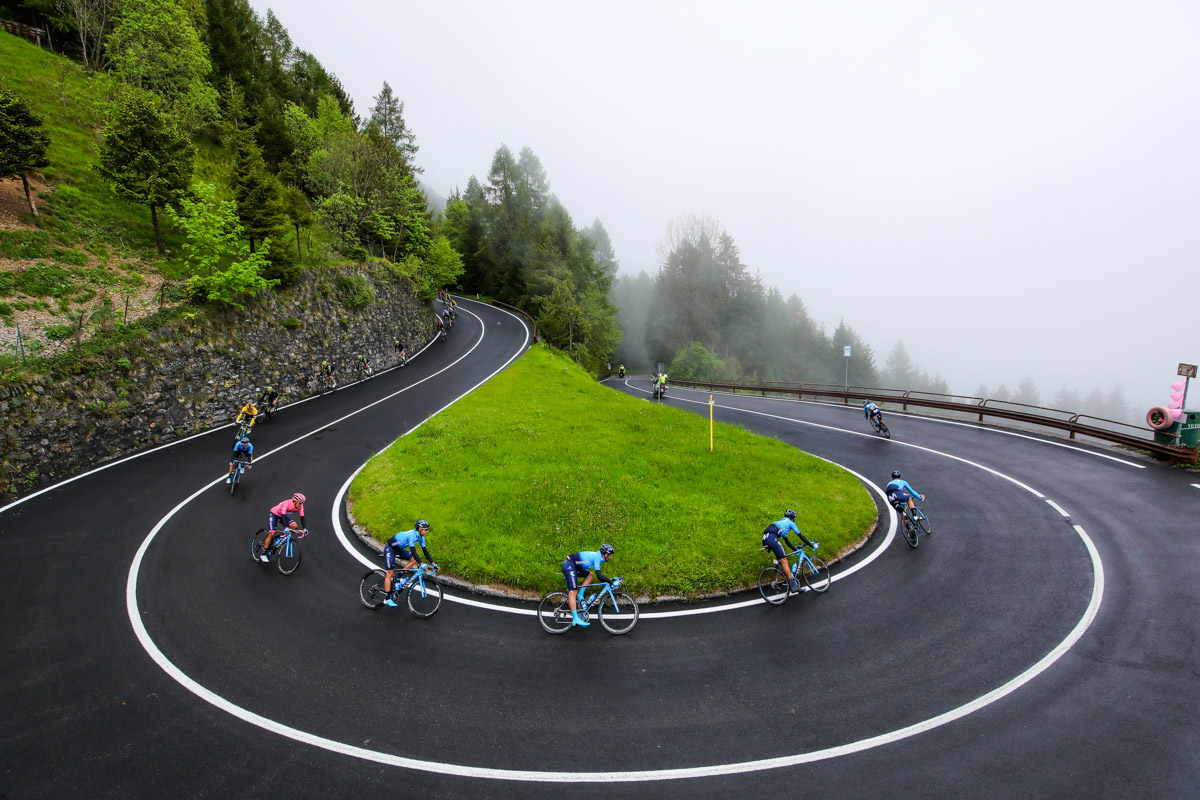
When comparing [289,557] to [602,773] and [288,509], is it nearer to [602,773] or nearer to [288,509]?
[288,509]

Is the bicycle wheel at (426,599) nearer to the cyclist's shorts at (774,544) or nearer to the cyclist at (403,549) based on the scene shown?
the cyclist at (403,549)

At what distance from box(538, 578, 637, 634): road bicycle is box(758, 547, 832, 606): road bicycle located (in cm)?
293

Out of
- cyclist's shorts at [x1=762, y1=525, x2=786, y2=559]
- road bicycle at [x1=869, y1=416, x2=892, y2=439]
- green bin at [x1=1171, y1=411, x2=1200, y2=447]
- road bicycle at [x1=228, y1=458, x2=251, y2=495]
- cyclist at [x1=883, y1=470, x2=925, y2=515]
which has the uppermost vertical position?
green bin at [x1=1171, y1=411, x2=1200, y2=447]

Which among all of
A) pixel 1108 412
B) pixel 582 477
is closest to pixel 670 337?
pixel 582 477

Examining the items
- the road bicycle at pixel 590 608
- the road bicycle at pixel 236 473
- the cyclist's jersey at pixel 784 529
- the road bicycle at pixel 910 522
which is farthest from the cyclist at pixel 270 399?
the road bicycle at pixel 910 522

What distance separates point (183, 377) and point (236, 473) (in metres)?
9.21

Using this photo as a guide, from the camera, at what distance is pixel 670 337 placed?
8056 cm

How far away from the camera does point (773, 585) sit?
10.6m

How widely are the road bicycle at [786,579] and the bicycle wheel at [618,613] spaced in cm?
285

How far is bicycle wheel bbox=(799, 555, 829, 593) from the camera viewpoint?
10.9 metres

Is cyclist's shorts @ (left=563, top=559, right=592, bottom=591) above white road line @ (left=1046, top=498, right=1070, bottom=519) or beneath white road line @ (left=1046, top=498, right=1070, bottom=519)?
beneath

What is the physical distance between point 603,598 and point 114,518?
14.6 m

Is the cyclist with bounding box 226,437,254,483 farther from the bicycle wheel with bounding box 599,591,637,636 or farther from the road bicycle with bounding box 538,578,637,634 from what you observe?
the bicycle wheel with bounding box 599,591,637,636

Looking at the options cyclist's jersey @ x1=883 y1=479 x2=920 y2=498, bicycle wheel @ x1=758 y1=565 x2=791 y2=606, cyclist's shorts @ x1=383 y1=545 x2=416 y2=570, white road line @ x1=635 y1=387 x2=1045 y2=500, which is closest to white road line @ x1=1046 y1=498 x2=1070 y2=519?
white road line @ x1=635 y1=387 x2=1045 y2=500
